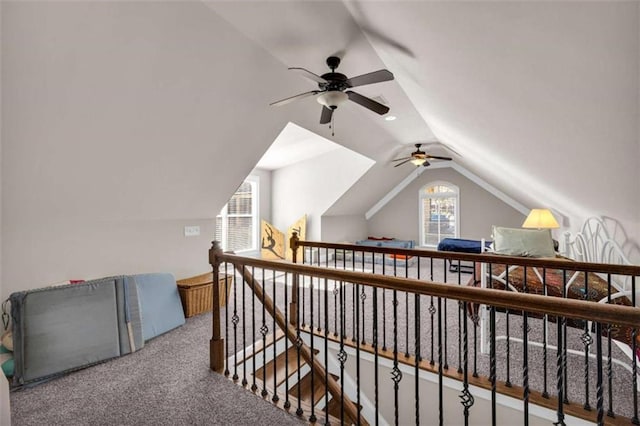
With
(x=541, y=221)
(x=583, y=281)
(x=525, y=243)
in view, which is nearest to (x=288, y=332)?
(x=583, y=281)

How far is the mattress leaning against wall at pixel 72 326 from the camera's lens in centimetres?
217

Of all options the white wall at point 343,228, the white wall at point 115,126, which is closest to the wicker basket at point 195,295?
the white wall at point 115,126

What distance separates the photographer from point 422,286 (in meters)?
1.25

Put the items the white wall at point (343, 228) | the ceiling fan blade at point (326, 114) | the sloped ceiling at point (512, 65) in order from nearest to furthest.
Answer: the sloped ceiling at point (512, 65) → the ceiling fan blade at point (326, 114) → the white wall at point (343, 228)

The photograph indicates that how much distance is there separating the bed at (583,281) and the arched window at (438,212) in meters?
4.07

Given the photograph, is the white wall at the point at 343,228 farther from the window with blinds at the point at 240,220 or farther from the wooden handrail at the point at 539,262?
the wooden handrail at the point at 539,262

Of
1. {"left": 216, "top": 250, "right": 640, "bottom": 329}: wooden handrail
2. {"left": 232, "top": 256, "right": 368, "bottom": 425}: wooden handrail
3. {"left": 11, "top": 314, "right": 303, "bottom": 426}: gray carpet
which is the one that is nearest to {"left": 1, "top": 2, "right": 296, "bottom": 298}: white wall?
{"left": 11, "top": 314, "right": 303, "bottom": 426}: gray carpet

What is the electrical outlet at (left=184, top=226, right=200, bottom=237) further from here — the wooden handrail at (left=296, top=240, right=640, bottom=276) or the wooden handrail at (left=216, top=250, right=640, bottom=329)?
the wooden handrail at (left=216, top=250, right=640, bottom=329)

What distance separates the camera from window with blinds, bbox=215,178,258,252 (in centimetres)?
627

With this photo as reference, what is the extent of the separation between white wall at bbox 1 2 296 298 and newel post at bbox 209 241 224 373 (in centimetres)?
128

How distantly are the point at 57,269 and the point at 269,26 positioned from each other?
2.93 m

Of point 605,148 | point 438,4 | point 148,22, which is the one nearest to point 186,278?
point 148,22

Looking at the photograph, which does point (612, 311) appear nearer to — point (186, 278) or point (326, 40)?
point (326, 40)

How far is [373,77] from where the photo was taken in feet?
7.06
